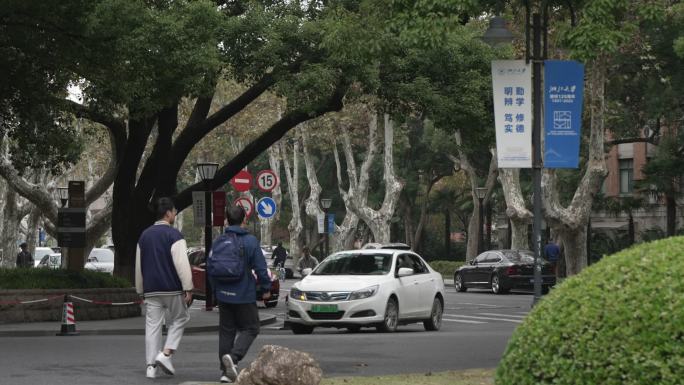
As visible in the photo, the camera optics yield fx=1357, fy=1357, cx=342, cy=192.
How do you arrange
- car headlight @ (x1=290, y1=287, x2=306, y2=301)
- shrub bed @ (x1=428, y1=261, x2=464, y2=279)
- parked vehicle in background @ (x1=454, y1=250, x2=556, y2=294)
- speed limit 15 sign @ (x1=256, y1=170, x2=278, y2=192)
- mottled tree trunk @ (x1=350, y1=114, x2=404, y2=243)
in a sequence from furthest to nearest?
shrub bed @ (x1=428, y1=261, x2=464, y2=279) → mottled tree trunk @ (x1=350, y1=114, x2=404, y2=243) → parked vehicle in background @ (x1=454, y1=250, x2=556, y2=294) → speed limit 15 sign @ (x1=256, y1=170, x2=278, y2=192) → car headlight @ (x1=290, y1=287, x2=306, y2=301)

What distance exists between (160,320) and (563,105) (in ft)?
20.3

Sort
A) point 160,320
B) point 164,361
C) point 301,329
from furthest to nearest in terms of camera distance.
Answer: point 301,329 < point 160,320 < point 164,361

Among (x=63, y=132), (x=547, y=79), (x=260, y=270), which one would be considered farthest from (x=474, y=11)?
(x=63, y=132)

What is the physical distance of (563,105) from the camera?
17203 mm

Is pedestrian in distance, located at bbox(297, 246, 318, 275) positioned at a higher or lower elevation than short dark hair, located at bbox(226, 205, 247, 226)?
lower

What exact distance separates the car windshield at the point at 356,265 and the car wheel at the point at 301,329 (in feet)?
3.03

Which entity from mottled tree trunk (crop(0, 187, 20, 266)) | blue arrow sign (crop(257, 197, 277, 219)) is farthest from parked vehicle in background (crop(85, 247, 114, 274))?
blue arrow sign (crop(257, 197, 277, 219))

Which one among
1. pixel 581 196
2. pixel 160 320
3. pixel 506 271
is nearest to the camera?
pixel 160 320

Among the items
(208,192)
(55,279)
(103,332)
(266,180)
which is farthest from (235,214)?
(266,180)

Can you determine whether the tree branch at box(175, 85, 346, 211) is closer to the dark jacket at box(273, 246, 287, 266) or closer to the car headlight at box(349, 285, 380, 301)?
the car headlight at box(349, 285, 380, 301)

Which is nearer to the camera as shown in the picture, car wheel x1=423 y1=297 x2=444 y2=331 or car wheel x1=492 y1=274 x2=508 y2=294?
car wheel x1=423 y1=297 x2=444 y2=331

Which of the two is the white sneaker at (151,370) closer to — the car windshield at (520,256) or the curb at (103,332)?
the curb at (103,332)

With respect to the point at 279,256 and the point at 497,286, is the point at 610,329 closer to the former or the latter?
the point at 497,286

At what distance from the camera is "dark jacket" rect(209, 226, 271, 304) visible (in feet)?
43.2
